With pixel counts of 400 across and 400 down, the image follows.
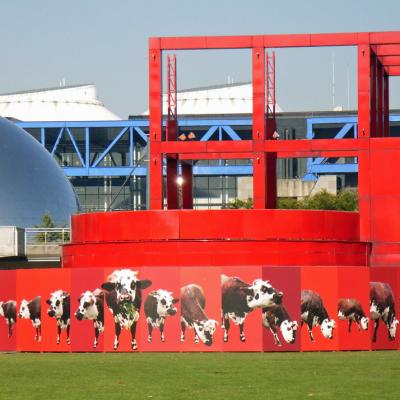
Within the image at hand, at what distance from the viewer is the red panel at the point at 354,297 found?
3609cm

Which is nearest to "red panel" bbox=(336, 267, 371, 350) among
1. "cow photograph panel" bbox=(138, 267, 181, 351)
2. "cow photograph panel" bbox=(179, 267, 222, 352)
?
"cow photograph panel" bbox=(179, 267, 222, 352)

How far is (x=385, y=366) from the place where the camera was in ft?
94.5

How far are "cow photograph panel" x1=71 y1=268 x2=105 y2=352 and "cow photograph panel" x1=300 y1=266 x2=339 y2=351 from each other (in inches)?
204

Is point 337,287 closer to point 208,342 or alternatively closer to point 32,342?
point 208,342

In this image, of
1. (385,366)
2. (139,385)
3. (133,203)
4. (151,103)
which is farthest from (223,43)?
(133,203)

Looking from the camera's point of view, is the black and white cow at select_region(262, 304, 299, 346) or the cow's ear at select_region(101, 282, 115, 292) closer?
the black and white cow at select_region(262, 304, 299, 346)

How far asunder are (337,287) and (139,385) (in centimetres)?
1293

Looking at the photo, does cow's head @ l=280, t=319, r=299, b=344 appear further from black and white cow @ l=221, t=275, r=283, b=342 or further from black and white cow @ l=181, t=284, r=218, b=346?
black and white cow @ l=181, t=284, r=218, b=346

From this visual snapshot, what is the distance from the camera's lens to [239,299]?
35.8 meters

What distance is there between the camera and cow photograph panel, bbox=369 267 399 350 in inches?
1438

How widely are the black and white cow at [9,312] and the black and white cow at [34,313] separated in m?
0.25

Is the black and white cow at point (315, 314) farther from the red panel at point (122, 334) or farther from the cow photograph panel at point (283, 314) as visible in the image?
the red panel at point (122, 334)

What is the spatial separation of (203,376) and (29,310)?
1273 cm

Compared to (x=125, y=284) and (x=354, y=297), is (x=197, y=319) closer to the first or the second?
(x=125, y=284)
